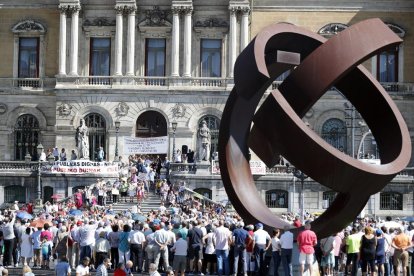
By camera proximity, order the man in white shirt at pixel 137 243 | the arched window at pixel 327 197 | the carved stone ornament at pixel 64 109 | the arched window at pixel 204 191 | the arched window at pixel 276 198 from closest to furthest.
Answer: the man in white shirt at pixel 137 243, the arched window at pixel 204 191, the arched window at pixel 327 197, the arched window at pixel 276 198, the carved stone ornament at pixel 64 109

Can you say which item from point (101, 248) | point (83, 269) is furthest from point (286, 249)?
point (101, 248)

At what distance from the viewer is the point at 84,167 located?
2036 inches

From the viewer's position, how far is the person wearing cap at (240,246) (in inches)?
1016

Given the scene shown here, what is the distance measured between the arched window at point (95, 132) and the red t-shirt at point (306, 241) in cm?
3744

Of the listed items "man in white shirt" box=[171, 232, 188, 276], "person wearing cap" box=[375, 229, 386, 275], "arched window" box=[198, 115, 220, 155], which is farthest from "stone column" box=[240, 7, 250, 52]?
"man in white shirt" box=[171, 232, 188, 276]

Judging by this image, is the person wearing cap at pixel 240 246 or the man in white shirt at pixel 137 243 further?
the man in white shirt at pixel 137 243

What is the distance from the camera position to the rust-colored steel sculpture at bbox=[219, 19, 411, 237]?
23172 millimetres

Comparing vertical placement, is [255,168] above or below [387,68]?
below

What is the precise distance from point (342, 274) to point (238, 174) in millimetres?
4592

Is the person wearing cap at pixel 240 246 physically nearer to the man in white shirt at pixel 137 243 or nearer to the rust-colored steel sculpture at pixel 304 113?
the rust-colored steel sculpture at pixel 304 113

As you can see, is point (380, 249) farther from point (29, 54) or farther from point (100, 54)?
point (29, 54)

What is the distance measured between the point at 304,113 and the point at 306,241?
3710mm

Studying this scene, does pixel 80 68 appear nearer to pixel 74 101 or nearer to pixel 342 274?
pixel 74 101

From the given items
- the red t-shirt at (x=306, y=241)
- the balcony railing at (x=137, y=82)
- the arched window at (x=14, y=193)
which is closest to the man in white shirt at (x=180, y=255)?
the red t-shirt at (x=306, y=241)
